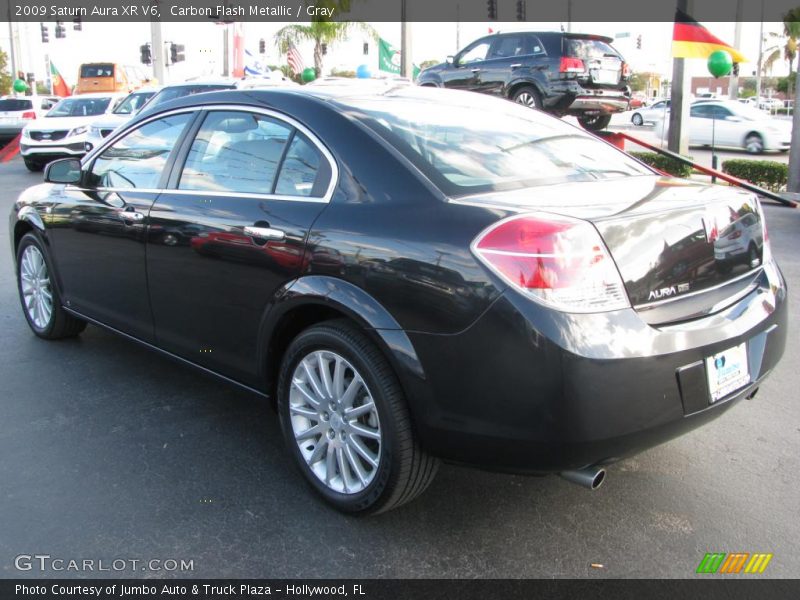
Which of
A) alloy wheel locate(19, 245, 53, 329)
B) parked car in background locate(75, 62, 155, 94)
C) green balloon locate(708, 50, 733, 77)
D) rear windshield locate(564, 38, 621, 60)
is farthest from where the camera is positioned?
parked car in background locate(75, 62, 155, 94)

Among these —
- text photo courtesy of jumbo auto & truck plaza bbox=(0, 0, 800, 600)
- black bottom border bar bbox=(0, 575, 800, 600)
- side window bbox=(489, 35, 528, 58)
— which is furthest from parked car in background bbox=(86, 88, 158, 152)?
black bottom border bar bbox=(0, 575, 800, 600)

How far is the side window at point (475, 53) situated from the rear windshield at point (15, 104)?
584 inches

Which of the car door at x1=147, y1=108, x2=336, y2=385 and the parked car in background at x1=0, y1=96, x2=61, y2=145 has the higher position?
the parked car in background at x1=0, y1=96, x2=61, y2=145

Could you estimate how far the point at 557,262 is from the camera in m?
2.54

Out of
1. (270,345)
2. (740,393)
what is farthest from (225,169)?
(740,393)

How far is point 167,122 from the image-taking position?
13.6ft

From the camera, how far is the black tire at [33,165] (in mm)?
17969

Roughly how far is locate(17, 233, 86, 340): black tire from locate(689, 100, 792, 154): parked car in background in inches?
847

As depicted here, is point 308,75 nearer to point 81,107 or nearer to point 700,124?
point 81,107

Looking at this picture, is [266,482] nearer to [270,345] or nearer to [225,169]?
[270,345]

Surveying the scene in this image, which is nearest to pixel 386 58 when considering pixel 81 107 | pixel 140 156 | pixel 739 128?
pixel 81 107

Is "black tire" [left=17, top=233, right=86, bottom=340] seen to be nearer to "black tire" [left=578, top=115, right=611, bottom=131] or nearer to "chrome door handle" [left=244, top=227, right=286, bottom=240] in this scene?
"chrome door handle" [left=244, top=227, right=286, bottom=240]

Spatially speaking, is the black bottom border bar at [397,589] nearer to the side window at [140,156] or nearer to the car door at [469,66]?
the side window at [140,156]
